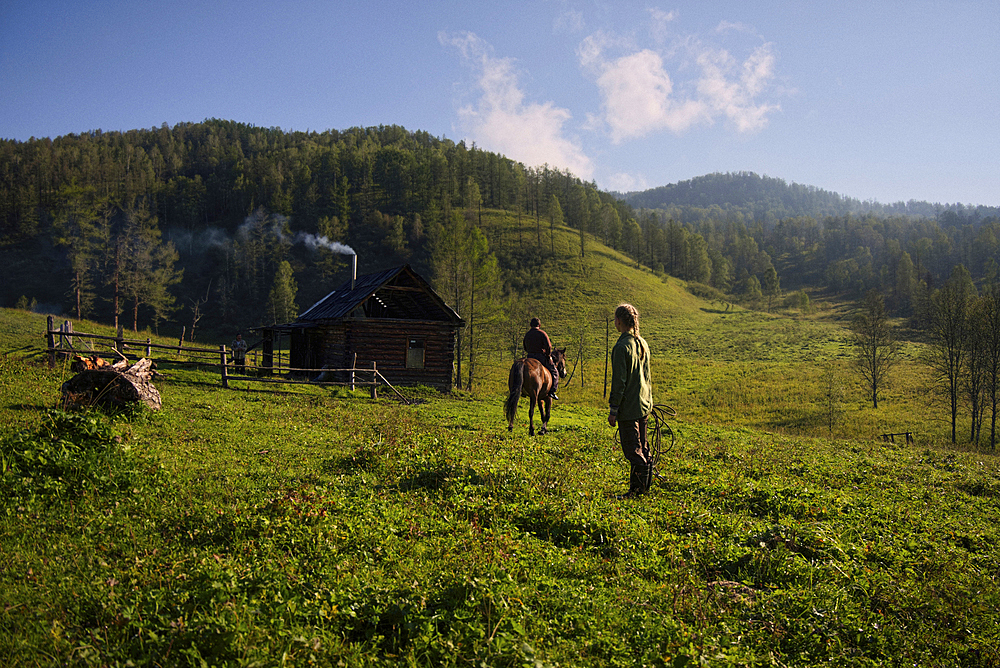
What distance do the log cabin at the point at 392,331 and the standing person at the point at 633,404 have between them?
64.3 ft

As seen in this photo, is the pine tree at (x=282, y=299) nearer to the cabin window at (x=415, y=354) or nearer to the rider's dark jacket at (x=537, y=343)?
the cabin window at (x=415, y=354)

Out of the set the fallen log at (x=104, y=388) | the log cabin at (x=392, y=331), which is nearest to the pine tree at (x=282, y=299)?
the log cabin at (x=392, y=331)

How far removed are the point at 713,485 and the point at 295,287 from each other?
81.4 m

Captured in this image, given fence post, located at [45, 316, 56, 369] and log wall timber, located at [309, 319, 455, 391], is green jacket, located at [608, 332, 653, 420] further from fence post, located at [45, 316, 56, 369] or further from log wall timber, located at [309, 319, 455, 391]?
log wall timber, located at [309, 319, 455, 391]

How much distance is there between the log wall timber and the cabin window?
18 centimetres

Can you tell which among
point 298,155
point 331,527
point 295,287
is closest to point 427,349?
point 331,527

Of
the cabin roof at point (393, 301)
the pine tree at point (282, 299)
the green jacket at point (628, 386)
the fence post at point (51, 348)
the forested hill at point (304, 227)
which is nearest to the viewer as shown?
the green jacket at point (628, 386)

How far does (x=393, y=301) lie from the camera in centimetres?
2805

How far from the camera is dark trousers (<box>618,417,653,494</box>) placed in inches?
286

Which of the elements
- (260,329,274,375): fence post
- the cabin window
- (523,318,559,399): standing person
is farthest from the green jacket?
(260,329,274,375): fence post

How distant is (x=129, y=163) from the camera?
114 metres

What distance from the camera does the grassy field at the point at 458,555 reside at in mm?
3383

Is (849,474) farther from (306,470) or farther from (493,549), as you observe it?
(306,470)

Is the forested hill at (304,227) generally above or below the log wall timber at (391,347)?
above
